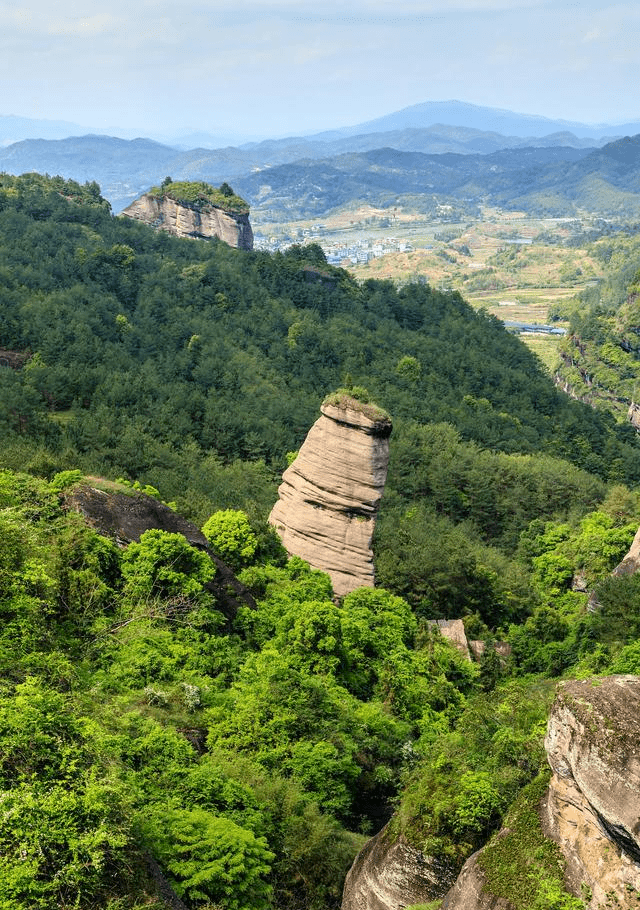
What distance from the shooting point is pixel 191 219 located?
142750 millimetres

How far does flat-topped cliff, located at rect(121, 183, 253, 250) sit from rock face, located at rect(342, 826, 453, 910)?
131106mm

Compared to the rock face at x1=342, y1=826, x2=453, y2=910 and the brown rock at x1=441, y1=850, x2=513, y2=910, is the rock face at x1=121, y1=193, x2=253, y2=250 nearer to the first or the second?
the rock face at x1=342, y1=826, x2=453, y2=910

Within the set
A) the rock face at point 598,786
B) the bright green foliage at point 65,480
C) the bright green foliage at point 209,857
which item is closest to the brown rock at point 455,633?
the bright green foliage at point 65,480

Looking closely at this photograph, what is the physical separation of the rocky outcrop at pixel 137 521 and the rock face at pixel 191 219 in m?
113

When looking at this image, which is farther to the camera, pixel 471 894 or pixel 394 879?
pixel 394 879

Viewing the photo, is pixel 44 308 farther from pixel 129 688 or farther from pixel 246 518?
pixel 129 688

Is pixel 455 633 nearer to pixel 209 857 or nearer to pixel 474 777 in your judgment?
pixel 474 777

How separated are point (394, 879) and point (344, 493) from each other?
2692cm

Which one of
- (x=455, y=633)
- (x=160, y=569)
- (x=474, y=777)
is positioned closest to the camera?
(x=474, y=777)

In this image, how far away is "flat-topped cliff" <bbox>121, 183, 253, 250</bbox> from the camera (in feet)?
467

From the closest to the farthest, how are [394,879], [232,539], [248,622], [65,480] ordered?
[394,879] → [248,622] → [65,480] → [232,539]

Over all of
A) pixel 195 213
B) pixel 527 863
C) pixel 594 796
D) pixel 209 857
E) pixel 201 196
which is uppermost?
pixel 201 196

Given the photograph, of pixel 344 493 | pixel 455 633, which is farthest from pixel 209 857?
pixel 344 493

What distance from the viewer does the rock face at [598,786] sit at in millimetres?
15219
